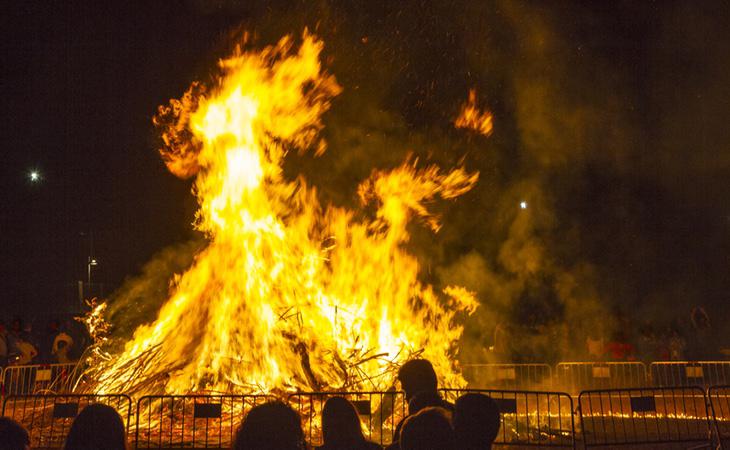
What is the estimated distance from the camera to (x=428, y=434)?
2686mm

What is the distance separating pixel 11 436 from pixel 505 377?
949 cm

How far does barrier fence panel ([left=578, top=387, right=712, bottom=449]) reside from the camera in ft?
23.1

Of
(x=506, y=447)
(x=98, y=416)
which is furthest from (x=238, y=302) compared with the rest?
(x=98, y=416)

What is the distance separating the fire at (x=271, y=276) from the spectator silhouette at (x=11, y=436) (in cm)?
583

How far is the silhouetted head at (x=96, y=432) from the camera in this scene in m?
3.04

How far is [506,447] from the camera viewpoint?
7.67 m

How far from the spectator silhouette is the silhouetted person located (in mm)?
2236

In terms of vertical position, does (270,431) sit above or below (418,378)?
below

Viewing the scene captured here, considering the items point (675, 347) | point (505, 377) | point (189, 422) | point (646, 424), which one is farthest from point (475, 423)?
point (675, 347)

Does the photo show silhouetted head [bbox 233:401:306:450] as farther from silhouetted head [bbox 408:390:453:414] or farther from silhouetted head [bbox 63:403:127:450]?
silhouetted head [bbox 408:390:453:414]

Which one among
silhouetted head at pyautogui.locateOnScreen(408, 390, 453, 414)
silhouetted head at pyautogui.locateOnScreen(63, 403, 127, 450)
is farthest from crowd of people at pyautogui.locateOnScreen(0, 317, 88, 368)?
silhouetted head at pyautogui.locateOnScreen(408, 390, 453, 414)

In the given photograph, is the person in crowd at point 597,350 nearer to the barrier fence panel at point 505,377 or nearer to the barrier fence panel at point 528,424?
the barrier fence panel at point 505,377

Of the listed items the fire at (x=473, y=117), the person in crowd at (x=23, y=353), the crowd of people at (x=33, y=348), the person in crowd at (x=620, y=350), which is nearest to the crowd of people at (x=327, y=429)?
the fire at (x=473, y=117)

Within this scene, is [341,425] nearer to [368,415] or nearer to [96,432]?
[96,432]
